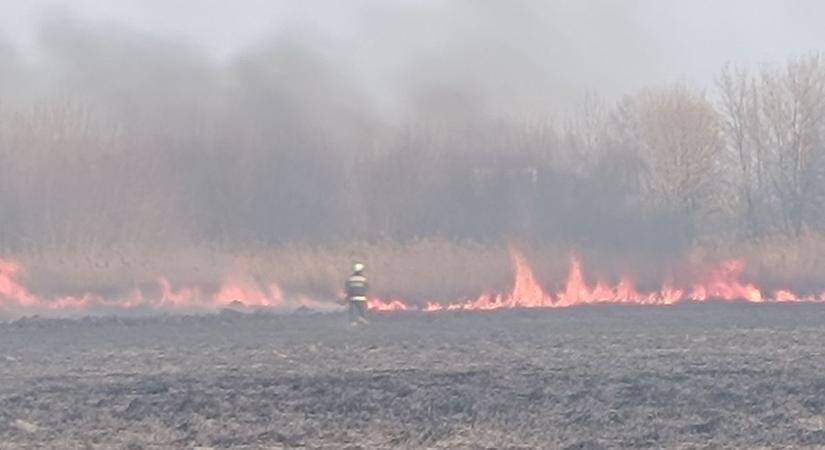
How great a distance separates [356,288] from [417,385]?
10.4 m

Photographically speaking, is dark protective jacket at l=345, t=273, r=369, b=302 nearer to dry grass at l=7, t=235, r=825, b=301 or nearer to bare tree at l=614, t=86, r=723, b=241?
dry grass at l=7, t=235, r=825, b=301

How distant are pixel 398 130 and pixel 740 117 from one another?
708 inches

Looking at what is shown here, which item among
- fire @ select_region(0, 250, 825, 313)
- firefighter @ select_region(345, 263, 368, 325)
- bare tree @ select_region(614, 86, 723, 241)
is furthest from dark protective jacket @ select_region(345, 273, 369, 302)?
bare tree @ select_region(614, 86, 723, 241)

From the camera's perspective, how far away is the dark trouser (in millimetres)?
29703

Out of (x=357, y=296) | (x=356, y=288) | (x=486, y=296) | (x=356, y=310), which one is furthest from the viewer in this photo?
(x=486, y=296)

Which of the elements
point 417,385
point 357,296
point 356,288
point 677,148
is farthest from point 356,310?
point 677,148

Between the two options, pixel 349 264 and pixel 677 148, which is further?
pixel 677 148

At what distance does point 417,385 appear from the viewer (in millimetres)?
19172

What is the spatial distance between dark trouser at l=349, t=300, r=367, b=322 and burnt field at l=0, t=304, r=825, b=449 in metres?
0.39

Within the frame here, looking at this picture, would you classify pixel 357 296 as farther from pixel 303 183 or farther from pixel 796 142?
pixel 796 142

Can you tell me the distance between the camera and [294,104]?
42.6 metres

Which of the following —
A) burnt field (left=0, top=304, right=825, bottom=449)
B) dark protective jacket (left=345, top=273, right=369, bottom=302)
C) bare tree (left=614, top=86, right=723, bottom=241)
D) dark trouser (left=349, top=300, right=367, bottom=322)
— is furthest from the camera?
bare tree (left=614, top=86, right=723, bottom=241)

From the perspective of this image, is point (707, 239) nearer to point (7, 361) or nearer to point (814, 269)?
point (814, 269)

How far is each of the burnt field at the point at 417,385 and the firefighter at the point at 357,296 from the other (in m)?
0.44
